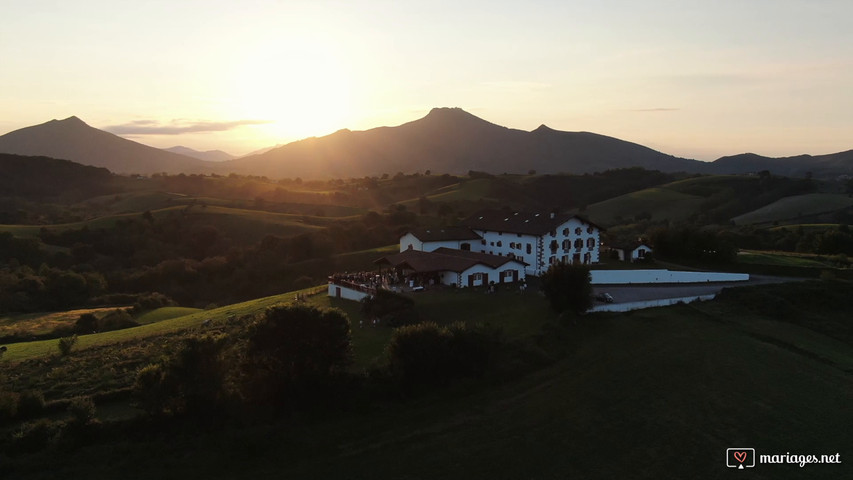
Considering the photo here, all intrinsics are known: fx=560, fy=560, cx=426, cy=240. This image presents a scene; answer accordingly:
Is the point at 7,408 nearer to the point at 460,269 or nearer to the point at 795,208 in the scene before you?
the point at 460,269

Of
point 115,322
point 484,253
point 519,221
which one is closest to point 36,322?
point 115,322

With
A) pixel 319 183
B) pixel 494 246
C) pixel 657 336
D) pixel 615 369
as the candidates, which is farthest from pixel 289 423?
pixel 319 183

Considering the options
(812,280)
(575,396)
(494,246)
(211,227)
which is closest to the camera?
(575,396)

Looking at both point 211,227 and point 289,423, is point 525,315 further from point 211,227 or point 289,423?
point 211,227

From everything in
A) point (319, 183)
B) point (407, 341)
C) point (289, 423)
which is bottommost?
point (289, 423)

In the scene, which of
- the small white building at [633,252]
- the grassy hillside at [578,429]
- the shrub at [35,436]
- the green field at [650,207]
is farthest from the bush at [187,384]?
the green field at [650,207]

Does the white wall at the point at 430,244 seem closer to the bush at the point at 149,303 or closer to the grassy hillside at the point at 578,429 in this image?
the grassy hillside at the point at 578,429

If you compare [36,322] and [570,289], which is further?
[36,322]
